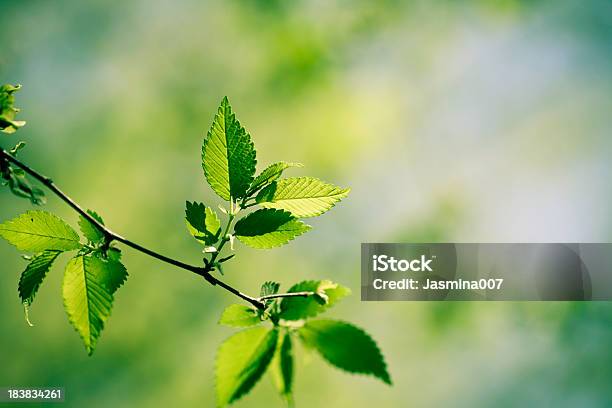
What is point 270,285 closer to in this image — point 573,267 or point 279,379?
point 279,379

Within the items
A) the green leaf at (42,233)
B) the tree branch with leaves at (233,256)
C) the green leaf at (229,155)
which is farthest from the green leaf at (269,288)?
the green leaf at (42,233)

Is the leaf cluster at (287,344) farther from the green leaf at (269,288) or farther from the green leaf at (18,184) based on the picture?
the green leaf at (18,184)

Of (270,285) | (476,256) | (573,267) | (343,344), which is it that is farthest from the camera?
(573,267)

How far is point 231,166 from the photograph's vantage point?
2.04ft

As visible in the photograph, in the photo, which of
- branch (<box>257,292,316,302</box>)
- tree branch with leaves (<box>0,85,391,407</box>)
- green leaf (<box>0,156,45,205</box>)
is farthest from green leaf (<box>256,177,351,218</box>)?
green leaf (<box>0,156,45,205</box>)

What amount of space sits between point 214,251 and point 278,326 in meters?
0.12

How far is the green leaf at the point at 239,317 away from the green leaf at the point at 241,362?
0.04 meters

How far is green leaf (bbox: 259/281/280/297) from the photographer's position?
22.7 inches

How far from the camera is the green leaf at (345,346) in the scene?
1.47ft

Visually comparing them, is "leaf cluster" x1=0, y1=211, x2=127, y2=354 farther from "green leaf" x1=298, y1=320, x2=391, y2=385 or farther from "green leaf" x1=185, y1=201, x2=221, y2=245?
"green leaf" x1=298, y1=320, x2=391, y2=385

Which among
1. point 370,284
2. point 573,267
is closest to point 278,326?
point 370,284

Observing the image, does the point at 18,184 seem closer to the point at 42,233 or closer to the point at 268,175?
the point at 42,233

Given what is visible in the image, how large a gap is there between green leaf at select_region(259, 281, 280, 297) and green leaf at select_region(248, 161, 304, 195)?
12 cm

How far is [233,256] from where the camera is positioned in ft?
2.03
